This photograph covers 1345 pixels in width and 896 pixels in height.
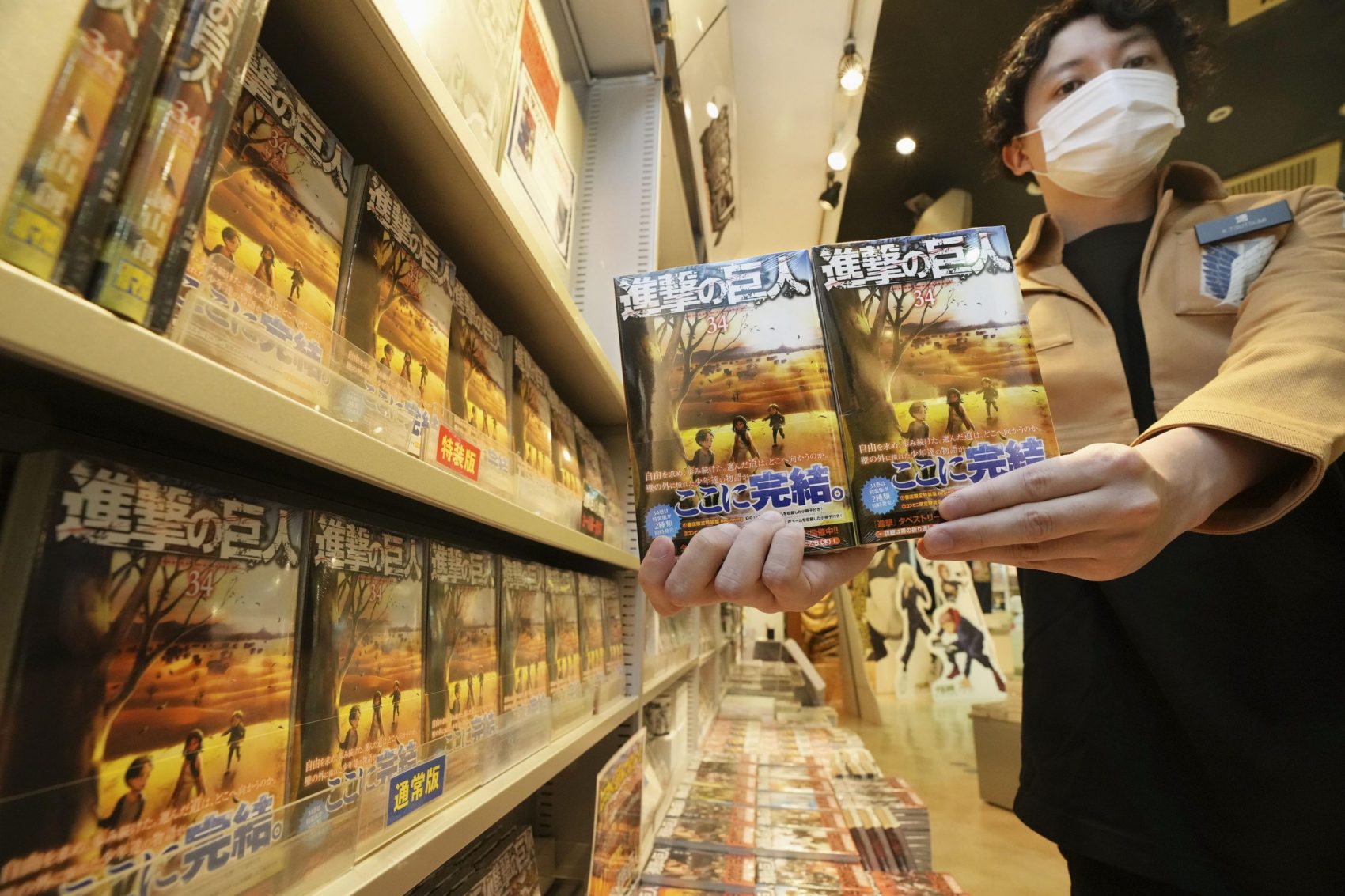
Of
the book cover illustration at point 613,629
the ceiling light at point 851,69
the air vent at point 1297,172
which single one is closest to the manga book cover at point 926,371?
the book cover illustration at point 613,629

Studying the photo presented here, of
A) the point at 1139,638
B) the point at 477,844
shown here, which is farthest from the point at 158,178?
the point at 1139,638

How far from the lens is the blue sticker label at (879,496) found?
72cm

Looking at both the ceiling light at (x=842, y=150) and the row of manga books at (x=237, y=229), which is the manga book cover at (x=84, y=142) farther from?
the ceiling light at (x=842, y=150)

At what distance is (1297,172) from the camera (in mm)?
4207

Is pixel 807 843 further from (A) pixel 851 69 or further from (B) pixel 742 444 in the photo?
(A) pixel 851 69

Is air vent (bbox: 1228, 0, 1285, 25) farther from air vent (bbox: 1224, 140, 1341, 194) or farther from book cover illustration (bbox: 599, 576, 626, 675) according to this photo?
book cover illustration (bbox: 599, 576, 626, 675)

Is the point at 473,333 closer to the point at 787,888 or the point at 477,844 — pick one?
the point at 477,844

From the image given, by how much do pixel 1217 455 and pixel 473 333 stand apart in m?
1.07

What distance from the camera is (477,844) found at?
48.0 inches

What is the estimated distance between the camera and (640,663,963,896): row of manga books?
5.29 ft

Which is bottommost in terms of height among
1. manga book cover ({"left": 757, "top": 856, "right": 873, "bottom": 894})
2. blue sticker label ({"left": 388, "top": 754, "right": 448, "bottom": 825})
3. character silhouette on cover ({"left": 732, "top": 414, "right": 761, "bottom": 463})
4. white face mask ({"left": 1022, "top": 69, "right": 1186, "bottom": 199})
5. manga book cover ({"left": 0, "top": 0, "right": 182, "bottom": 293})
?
manga book cover ({"left": 757, "top": 856, "right": 873, "bottom": 894})

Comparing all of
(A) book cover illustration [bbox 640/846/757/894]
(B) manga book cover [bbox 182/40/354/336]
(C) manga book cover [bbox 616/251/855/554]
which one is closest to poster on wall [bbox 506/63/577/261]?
(B) manga book cover [bbox 182/40/354/336]

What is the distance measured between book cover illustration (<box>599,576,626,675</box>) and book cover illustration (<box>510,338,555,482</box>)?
494mm

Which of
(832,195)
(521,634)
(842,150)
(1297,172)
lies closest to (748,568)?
(521,634)
